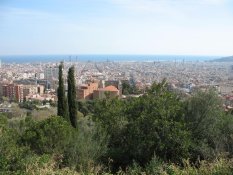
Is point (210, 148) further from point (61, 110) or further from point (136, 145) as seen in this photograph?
point (61, 110)

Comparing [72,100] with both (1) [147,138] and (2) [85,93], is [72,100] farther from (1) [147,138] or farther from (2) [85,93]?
(2) [85,93]

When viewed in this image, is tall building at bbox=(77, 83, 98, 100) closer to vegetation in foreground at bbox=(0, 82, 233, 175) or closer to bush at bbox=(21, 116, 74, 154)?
vegetation in foreground at bbox=(0, 82, 233, 175)

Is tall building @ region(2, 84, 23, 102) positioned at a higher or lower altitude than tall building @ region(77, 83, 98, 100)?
lower

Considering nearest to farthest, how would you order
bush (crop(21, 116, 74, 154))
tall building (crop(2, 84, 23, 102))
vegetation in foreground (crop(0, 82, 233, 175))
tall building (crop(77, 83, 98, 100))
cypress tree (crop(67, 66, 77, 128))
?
vegetation in foreground (crop(0, 82, 233, 175))
bush (crop(21, 116, 74, 154))
cypress tree (crop(67, 66, 77, 128))
tall building (crop(77, 83, 98, 100))
tall building (crop(2, 84, 23, 102))

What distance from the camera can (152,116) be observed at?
12.5 metres

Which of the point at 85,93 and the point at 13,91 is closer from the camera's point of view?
the point at 85,93

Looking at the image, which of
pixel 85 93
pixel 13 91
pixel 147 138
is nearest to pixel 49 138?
pixel 147 138

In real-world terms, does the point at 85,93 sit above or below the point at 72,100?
below

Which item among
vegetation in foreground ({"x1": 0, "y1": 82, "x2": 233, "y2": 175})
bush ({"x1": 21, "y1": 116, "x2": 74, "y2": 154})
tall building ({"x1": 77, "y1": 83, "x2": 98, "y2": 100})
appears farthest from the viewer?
tall building ({"x1": 77, "y1": 83, "x2": 98, "y2": 100})

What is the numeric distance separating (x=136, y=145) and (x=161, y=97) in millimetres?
2388

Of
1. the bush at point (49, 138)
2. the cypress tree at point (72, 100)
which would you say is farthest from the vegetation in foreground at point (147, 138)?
the cypress tree at point (72, 100)

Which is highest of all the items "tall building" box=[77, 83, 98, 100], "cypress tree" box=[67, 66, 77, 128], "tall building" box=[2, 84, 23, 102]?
"cypress tree" box=[67, 66, 77, 128]

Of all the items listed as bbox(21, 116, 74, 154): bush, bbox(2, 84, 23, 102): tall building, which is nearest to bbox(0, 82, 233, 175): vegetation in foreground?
bbox(21, 116, 74, 154): bush

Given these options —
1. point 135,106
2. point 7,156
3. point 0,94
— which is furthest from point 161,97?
point 0,94
